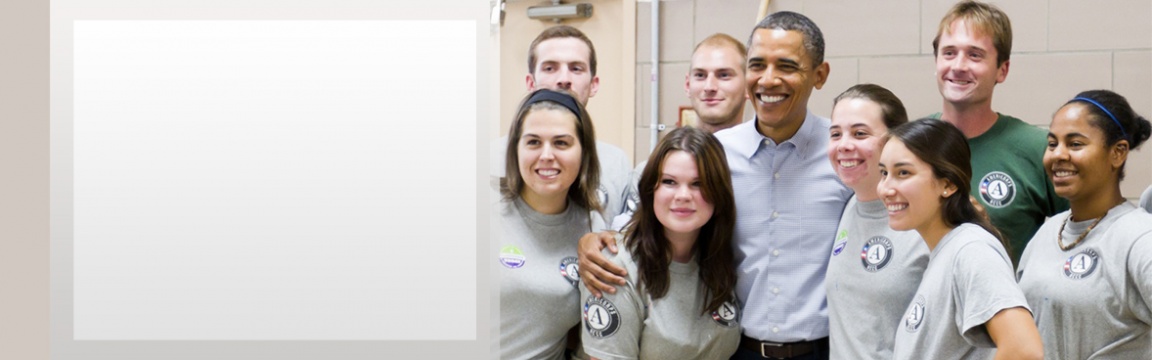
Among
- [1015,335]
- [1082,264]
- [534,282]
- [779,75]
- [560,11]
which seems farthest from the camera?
[560,11]

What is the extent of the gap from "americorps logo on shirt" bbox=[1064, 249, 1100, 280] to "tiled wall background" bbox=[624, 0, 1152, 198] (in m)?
1.13

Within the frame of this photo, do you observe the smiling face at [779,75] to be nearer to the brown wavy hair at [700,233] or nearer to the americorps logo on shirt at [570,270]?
the brown wavy hair at [700,233]

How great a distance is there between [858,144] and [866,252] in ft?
0.64

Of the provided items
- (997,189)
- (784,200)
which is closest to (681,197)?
(784,200)

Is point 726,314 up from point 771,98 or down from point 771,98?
down

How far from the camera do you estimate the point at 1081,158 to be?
1601 mm

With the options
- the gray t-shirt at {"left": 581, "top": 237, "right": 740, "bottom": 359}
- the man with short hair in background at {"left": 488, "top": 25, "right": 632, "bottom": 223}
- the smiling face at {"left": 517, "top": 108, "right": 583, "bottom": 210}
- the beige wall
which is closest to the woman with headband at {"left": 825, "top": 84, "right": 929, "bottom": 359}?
the gray t-shirt at {"left": 581, "top": 237, "right": 740, "bottom": 359}

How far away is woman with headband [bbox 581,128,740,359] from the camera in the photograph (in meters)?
1.80

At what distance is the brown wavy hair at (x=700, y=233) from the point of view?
1.78 meters

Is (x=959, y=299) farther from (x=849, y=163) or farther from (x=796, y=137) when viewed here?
(x=796, y=137)

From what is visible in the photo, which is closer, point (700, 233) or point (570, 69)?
point (700, 233)

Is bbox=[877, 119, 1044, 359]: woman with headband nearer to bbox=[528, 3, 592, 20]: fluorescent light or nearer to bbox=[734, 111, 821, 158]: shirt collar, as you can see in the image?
bbox=[734, 111, 821, 158]: shirt collar

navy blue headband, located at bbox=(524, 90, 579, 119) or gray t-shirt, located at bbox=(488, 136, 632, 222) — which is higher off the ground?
navy blue headband, located at bbox=(524, 90, 579, 119)

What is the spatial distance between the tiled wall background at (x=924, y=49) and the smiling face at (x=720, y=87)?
0.92 m
